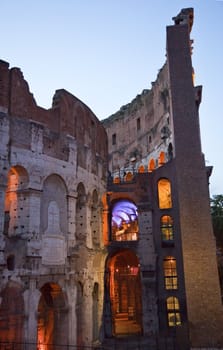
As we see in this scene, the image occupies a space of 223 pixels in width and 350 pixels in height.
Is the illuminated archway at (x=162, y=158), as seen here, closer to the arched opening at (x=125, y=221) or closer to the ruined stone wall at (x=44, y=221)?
the arched opening at (x=125, y=221)

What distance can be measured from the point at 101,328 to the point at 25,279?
715cm

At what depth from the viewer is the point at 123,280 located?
93.1 feet

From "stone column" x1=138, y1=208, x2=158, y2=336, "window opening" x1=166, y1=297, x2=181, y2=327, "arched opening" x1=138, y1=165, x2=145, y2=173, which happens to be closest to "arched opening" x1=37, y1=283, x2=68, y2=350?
"stone column" x1=138, y1=208, x2=158, y2=336

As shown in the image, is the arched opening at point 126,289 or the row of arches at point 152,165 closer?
the row of arches at point 152,165

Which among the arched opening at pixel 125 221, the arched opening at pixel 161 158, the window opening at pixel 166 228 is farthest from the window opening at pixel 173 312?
the arched opening at pixel 161 158

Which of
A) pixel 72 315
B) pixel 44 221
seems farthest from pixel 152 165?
pixel 72 315

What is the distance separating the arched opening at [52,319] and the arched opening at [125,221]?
941cm

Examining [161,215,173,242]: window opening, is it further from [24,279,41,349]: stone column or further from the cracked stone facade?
[24,279,41,349]: stone column

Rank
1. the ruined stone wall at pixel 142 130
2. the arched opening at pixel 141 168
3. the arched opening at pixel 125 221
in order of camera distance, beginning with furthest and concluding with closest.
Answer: the arched opening at pixel 141 168 < the ruined stone wall at pixel 142 130 < the arched opening at pixel 125 221

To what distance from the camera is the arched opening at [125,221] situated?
1000 inches

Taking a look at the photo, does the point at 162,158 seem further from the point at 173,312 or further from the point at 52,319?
the point at 52,319

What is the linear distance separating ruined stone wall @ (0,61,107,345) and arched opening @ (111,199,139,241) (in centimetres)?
632

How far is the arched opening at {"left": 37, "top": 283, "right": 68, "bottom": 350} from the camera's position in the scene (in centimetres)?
1556

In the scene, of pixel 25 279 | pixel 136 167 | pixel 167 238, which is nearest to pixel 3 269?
pixel 25 279
